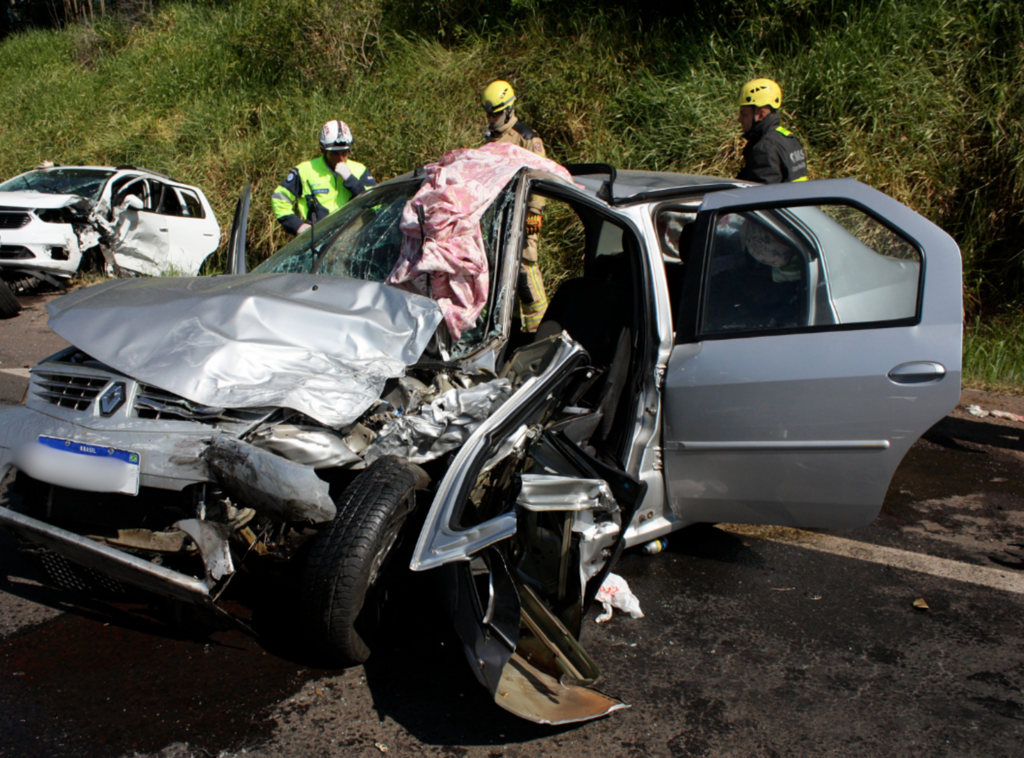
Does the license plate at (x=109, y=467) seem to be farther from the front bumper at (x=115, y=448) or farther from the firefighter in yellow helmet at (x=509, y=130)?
the firefighter in yellow helmet at (x=509, y=130)

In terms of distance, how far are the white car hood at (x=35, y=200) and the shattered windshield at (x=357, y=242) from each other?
7213 mm

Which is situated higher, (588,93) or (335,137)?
(588,93)

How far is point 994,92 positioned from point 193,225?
9.39 meters

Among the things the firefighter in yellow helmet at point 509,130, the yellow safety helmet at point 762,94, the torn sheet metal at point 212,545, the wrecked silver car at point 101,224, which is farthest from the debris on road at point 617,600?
the wrecked silver car at point 101,224

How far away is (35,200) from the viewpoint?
31.0 feet

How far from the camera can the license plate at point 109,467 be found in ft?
7.64

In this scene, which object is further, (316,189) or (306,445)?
(316,189)

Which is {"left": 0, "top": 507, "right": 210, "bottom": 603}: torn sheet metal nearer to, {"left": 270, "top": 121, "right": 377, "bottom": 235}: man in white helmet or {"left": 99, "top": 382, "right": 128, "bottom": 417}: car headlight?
{"left": 99, "top": 382, "right": 128, "bottom": 417}: car headlight

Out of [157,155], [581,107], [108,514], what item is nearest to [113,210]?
[157,155]

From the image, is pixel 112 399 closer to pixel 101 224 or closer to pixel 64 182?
pixel 101 224

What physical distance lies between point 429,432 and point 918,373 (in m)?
1.70

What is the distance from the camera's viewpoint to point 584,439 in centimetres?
312

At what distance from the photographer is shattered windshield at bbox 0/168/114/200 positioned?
9.96m

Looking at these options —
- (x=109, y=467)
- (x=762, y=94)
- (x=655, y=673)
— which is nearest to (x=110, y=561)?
(x=109, y=467)
